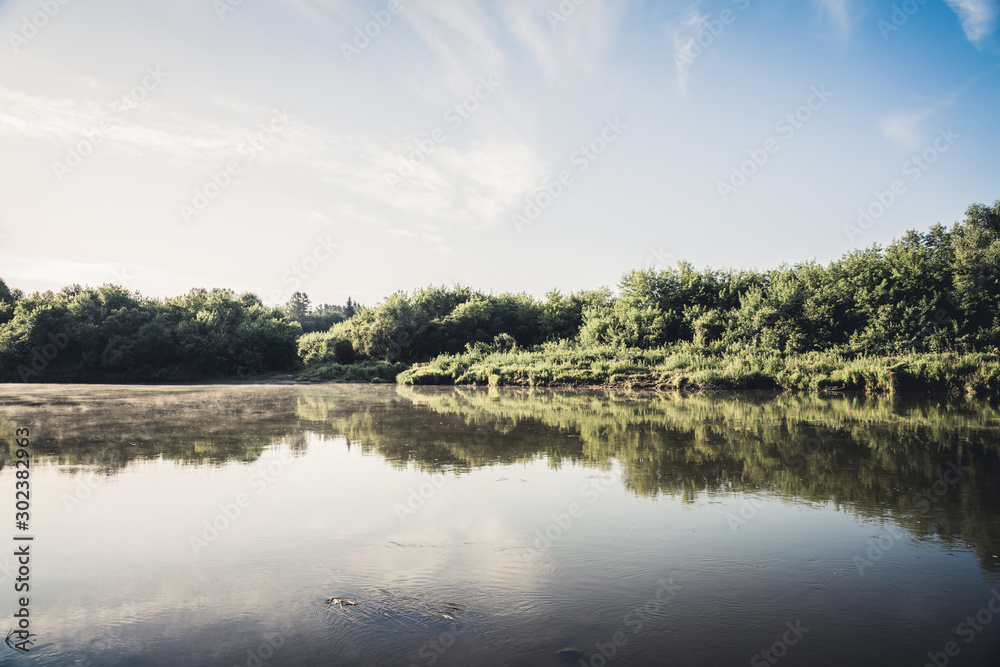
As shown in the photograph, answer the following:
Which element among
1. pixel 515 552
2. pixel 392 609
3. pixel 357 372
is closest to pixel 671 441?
pixel 515 552

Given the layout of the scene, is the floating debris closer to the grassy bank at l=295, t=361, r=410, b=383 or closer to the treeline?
the treeline

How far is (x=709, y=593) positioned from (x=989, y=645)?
1.63 metres

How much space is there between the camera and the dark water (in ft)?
11.6

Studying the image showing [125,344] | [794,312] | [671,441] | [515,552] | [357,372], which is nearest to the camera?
[515,552]

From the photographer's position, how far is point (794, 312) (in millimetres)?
30625

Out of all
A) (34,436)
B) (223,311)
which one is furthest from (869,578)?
(223,311)

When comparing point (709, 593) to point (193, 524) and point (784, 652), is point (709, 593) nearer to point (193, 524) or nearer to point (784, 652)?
point (784, 652)

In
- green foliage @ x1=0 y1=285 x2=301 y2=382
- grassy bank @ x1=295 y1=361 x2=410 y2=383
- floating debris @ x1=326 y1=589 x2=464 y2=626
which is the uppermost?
green foliage @ x1=0 y1=285 x2=301 y2=382

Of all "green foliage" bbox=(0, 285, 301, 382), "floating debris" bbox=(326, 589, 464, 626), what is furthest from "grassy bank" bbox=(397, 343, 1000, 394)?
"floating debris" bbox=(326, 589, 464, 626)

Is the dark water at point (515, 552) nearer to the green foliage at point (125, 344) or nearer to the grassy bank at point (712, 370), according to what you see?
the grassy bank at point (712, 370)

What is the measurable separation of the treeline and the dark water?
64.6 ft

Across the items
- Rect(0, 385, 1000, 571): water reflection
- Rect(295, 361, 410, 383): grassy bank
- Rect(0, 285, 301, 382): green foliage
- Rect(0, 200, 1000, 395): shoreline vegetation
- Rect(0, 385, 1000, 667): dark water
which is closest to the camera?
Rect(0, 385, 1000, 667): dark water

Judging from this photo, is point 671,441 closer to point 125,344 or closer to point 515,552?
point 515,552

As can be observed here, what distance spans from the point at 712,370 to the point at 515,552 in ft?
75.2
